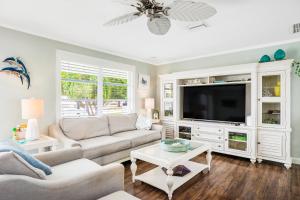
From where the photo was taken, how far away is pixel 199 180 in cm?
257

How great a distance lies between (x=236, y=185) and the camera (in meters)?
2.43

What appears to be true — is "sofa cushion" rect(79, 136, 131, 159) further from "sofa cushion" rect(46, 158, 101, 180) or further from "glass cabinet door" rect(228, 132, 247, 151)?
"glass cabinet door" rect(228, 132, 247, 151)

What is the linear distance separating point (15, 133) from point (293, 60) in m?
4.79

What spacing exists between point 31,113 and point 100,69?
1.74 m

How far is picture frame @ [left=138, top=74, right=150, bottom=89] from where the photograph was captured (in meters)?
4.80

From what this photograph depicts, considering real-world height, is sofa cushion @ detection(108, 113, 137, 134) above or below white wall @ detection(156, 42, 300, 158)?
below

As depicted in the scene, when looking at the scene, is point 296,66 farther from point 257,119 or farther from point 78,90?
point 78,90

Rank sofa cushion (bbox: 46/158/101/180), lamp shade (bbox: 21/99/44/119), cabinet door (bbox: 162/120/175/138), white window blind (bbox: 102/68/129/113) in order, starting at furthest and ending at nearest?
cabinet door (bbox: 162/120/175/138) → white window blind (bbox: 102/68/129/113) → lamp shade (bbox: 21/99/44/119) → sofa cushion (bbox: 46/158/101/180)

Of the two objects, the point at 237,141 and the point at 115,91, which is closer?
the point at 237,141

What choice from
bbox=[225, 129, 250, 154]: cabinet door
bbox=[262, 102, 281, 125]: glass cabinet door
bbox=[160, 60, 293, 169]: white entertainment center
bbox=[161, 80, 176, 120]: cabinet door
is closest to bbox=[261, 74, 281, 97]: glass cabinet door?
bbox=[160, 60, 293, 169]: white entertainment center

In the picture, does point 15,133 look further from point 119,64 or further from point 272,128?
point 272,128

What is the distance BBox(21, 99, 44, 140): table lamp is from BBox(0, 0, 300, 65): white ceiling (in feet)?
3.94

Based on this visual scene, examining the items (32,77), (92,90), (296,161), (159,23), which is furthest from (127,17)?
(296,161)

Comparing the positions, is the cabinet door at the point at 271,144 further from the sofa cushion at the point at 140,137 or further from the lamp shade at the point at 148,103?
the lamp shade at the point at 148,103
